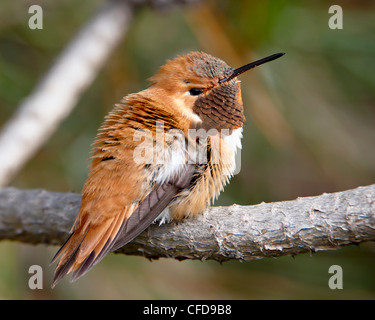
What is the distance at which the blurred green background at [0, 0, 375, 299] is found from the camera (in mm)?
2973

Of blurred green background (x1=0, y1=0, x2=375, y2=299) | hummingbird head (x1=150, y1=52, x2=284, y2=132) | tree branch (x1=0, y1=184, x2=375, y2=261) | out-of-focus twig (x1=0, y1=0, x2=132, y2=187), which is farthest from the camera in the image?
blurred green background (x1=0, y1=0, x2=375, y2=299)

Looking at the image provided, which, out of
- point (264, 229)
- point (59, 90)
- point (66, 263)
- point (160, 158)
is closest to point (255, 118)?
point (59, 90)

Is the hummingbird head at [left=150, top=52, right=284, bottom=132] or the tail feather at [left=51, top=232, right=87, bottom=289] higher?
the hummingbird head at [left=150, top=52, right=284, bottom=132]

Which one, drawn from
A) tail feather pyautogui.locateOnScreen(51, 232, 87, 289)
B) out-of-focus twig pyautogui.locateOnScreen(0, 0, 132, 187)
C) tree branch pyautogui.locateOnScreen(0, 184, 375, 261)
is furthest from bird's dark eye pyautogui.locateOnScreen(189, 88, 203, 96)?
out-of-focus twig pyautogui.locateOnScreen(0, 0, 132, 187)

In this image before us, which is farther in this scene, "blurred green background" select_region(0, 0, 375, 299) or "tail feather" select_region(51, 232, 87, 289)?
"blurred green background" select_region(0, 0, 375, 299)

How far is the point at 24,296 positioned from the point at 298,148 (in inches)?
71.5

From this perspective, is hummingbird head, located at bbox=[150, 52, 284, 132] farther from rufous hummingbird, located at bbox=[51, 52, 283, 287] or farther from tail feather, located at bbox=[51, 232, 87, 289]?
tail feather, located at bbox=[51, 232, 87, 289]

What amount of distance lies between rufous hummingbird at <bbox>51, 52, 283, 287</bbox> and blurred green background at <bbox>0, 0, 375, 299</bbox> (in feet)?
2.80

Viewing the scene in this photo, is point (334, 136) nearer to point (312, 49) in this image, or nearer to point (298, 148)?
point (298, 148)

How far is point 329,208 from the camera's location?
5.55 feet

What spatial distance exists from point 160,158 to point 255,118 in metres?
1.29

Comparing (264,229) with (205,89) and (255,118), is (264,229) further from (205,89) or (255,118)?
(255,118)

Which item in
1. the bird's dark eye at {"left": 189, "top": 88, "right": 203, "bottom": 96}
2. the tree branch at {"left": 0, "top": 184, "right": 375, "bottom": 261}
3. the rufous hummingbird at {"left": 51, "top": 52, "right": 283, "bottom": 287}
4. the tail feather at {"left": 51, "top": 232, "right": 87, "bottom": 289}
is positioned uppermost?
the bird's dark eye at {"left": 189, "top": 88, "right": 203, "bottom": 96}
